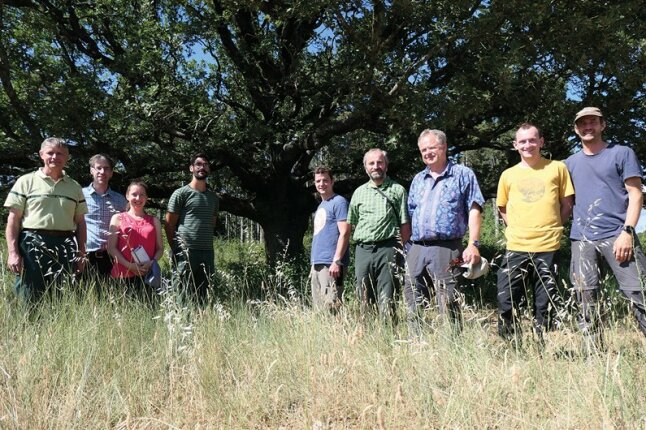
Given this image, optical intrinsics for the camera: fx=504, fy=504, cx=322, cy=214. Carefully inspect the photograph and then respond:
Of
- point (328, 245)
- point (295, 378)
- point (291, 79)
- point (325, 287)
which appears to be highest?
point (291, 79)

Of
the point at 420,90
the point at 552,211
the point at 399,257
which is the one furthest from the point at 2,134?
the point at 552,211

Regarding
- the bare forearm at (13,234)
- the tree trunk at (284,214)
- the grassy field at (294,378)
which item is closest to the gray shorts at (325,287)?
the grassy field at (294,378)

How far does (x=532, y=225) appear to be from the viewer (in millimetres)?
4023

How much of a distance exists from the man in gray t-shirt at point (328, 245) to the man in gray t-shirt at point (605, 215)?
211 cm

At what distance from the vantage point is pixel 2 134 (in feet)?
31.3

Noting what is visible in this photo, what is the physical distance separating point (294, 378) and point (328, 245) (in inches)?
85.6

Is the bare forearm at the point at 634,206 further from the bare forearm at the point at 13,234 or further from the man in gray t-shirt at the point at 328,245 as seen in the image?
the bare forearm at the point at 13,234

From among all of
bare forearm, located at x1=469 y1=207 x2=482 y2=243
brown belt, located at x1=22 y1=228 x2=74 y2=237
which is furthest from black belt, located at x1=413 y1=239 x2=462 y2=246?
brown belt, located at x1=22 y1=228 x2=74 y2=237

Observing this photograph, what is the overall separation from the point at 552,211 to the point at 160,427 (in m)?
3.19

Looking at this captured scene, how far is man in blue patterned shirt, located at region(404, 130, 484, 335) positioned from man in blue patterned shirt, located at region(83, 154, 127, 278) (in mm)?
3118

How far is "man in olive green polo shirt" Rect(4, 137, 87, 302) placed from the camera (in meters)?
4.53

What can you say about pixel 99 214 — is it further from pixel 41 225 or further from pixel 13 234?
pixel 13 234

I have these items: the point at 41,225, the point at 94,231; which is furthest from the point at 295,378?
the point at 94,231

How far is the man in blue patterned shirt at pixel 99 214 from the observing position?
206 inches
